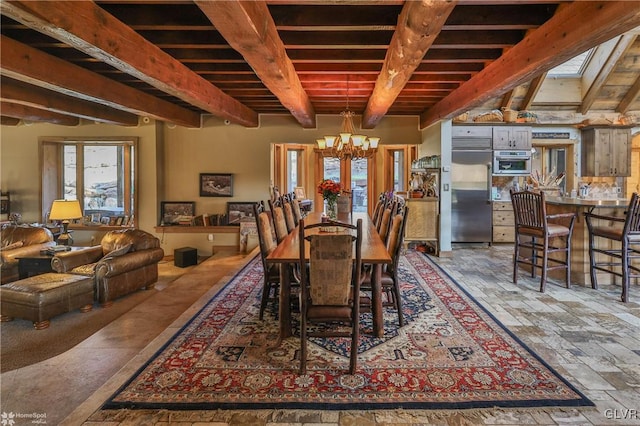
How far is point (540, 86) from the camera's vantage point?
6719mm

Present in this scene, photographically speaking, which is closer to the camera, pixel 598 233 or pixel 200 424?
pixel 200 424

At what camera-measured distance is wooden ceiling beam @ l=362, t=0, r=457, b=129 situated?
2196mm

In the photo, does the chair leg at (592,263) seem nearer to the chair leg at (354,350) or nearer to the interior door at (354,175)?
the chair leg at (354,350)

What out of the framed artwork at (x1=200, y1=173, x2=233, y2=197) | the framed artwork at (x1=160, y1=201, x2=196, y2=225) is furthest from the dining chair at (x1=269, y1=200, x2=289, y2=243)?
the framed artwork at (x1=160, y1=201, x2=196, y2=225)

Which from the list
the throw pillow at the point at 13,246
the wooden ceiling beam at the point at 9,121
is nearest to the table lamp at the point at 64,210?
the throw pillow at the point at 13,246

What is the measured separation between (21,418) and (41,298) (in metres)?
2.11

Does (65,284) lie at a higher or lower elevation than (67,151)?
lower

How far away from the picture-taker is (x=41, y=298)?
12.4 feet

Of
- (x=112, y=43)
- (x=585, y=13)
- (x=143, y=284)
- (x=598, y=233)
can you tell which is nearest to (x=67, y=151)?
(x=143, y=284)

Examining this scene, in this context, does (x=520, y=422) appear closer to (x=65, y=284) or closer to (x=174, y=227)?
(x=65, y=284)

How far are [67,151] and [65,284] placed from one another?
192 inches

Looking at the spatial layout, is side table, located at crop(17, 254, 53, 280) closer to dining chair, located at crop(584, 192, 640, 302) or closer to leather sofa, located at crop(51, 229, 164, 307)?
leather sofa, located at crop(51, 229, 164, 307)

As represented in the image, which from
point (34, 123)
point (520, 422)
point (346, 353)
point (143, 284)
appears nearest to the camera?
point (520, 422)

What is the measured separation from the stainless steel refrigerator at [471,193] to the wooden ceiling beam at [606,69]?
2.13 m
